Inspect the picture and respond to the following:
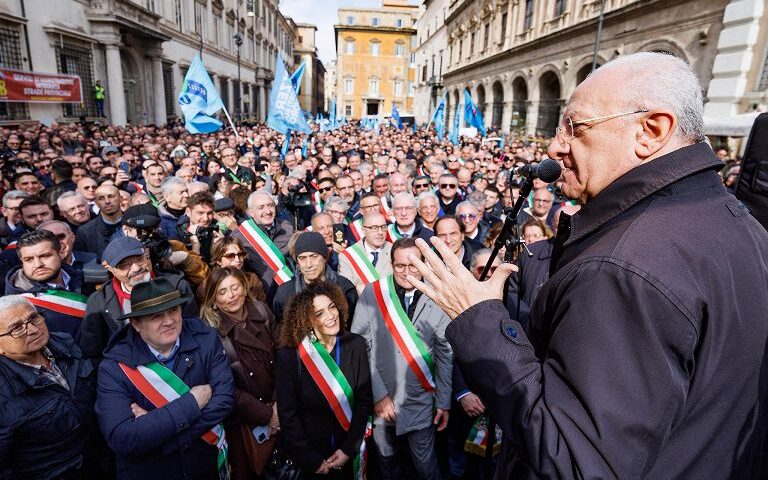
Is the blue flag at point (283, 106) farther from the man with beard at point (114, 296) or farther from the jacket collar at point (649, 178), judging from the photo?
the jacket collar at point (649, 178)

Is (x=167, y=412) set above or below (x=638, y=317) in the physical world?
below

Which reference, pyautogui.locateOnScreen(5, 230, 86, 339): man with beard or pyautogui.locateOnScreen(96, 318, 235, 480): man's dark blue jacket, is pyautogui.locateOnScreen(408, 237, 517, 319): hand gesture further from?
pyautogui.locateOnScreen(5, 230, 86, 339): man with beard

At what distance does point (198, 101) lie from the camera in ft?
31.2

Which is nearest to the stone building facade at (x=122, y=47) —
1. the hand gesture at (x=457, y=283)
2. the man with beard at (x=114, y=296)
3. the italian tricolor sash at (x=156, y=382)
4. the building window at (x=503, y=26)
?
the building window at (x=503, y=26)

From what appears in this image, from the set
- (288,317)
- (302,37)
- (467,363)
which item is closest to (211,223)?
(288,317)

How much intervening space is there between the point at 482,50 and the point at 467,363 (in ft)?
107

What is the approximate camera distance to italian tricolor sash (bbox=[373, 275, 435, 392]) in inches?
120

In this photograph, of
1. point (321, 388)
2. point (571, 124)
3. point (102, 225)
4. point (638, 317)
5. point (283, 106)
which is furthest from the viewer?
point (283, 106)

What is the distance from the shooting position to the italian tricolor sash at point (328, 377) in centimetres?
278

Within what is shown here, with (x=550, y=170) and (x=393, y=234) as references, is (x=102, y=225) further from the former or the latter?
(x=550, y=170)

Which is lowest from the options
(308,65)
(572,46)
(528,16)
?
(572,46)

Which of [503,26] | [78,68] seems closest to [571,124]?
[78,68]

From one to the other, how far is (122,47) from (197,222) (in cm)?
2063

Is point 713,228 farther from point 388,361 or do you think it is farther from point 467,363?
point 388,361
